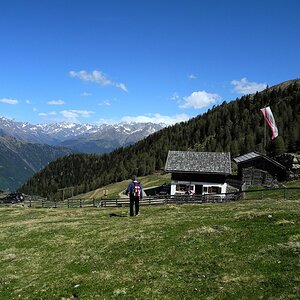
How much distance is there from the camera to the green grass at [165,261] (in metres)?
14.9

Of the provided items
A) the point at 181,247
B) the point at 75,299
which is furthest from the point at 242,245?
the point at 75,299

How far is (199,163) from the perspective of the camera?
77938mm

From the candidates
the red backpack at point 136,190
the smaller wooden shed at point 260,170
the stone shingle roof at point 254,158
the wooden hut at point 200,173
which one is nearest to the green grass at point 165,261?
the red backpack at point 136,190

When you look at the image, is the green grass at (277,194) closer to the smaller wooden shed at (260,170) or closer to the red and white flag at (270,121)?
the red and white flag at (270,121)

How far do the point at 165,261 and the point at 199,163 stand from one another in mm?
60196

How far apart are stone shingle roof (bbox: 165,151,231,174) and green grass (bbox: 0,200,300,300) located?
158 feet

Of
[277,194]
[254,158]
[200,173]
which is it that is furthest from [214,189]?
[277,194]

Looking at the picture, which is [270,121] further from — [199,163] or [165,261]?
[165,261]

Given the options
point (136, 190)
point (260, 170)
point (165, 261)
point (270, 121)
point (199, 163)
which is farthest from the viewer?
point (260, 170)

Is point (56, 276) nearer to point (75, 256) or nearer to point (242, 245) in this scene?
point (75, 256)

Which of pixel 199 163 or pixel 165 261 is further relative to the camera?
pixel 199 163

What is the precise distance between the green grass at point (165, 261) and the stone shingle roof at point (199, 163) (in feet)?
158

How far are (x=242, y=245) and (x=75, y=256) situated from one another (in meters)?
9.62

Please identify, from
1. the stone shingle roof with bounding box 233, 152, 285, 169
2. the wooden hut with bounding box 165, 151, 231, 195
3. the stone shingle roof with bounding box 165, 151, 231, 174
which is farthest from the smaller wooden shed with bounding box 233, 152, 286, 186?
the wooden hut with bounding box 165, 151, 231, 195
